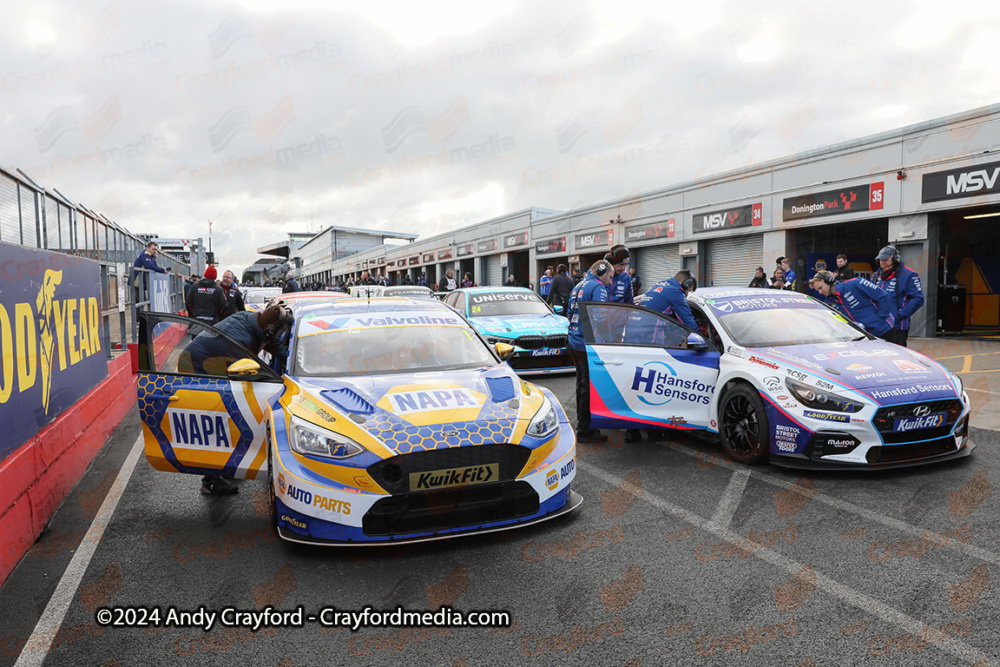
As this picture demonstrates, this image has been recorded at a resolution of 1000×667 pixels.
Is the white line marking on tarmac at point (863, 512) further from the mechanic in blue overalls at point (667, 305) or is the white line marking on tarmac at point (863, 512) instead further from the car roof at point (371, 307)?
the car roof at point (371, 307)

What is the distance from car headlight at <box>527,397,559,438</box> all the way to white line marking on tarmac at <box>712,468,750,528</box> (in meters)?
1.18

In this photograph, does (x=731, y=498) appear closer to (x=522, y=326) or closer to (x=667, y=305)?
(x=667, y=305)

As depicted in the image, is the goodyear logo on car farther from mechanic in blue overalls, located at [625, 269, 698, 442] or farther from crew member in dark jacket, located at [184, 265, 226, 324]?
crew member in dark jacket, located at [184, 265, 226, 324]

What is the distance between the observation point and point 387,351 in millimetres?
4707

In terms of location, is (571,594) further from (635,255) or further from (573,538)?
(635,255)

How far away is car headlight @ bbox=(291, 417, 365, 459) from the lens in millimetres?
3434

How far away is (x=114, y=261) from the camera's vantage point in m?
9.84

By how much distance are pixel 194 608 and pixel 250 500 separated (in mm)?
1647

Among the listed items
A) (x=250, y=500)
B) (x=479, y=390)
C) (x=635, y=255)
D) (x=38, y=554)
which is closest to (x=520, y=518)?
(x=479, y=390)

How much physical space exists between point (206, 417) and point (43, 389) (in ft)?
4.98

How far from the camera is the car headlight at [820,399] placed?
456 cm

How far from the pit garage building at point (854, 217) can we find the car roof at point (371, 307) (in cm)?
1275

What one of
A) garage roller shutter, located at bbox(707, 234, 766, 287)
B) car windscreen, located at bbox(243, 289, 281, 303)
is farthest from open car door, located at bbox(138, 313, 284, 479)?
garage roller shutter, located at bbox(707, 234, 766, 287)

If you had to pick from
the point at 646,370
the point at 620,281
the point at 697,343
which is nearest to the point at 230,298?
the point at 620,281
